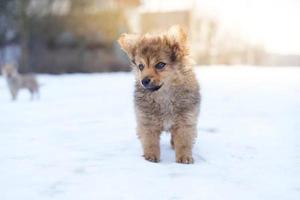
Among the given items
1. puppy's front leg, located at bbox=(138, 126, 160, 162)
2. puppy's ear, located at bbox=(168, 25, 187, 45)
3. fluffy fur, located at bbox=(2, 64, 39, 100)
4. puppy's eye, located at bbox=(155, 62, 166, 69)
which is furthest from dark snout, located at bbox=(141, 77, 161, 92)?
fluffy fur, located at bbox=(2, 64, 39, 100)

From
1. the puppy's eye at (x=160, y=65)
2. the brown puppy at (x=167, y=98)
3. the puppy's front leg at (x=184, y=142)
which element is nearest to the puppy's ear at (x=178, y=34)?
the brown puppy at (x=167, y=98)

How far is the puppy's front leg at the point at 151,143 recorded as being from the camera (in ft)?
15.5

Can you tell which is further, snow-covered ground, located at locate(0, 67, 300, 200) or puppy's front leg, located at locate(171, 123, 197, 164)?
puppy's front leg, located at locate(171, 123, 197, 164)

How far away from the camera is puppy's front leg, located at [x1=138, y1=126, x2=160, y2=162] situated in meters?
4.71

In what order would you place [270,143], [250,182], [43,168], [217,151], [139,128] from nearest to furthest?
[250,182]
[43,168]
[139,128]
[217,151]
[270,143]

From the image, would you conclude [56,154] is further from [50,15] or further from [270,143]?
[50,15]

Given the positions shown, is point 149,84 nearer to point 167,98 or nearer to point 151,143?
point 167,98

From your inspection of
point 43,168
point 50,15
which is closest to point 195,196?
point 43,168

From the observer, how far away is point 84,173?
426cm

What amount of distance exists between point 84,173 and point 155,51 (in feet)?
4.13

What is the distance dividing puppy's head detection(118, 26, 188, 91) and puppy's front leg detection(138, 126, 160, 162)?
1.35 feet

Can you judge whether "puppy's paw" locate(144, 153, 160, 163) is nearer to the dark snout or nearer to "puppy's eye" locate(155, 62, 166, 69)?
the dark snout

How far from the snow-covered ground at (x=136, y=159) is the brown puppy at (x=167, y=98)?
193 mm

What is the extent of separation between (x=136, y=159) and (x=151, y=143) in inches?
8.2
